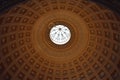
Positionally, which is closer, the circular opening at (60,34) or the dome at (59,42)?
the dome at (59,42)

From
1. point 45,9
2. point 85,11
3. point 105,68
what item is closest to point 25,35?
point 45,9

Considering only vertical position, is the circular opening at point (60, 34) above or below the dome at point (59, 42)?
above

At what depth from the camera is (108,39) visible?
31078mm

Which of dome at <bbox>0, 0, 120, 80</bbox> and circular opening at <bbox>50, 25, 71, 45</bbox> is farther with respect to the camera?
circular opening at <bbox>50, 25, 71, 45</bbox>

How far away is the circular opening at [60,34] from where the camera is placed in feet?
113

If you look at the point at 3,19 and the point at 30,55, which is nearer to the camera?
the point at 3,19

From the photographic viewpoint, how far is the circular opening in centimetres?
3430

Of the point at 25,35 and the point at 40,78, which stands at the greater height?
the point at 25,35

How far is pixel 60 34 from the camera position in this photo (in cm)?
3616

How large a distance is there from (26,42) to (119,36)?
9.15m

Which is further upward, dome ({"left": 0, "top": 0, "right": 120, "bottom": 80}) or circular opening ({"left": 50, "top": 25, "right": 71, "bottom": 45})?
circular opening ({"left": 50, "top": 25, "right": 71, "bottom": 45})

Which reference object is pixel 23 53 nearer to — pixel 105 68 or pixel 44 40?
pixel 44 40

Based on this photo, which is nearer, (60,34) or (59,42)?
(59,42)

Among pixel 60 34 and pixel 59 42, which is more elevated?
pixel 60 34
